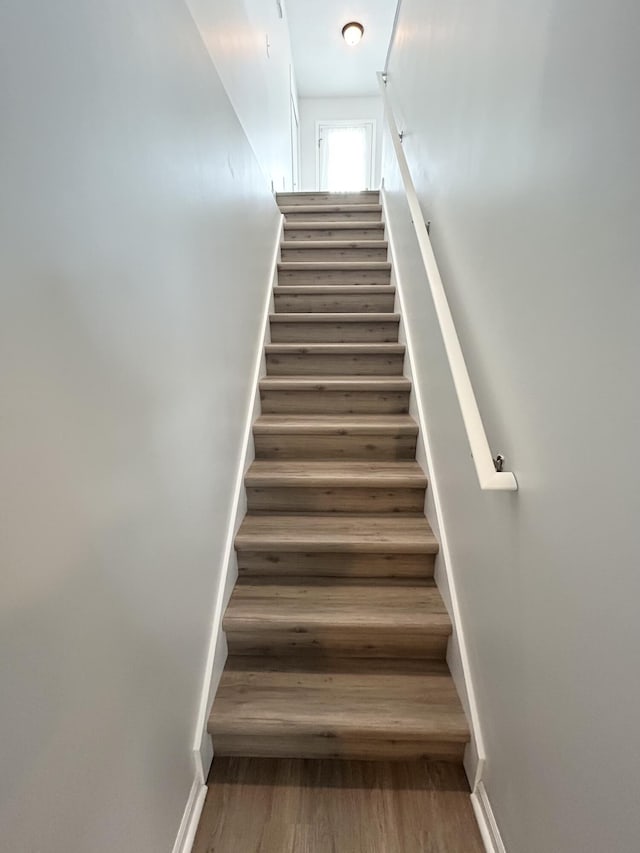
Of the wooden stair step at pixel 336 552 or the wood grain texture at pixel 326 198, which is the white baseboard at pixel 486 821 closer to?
the wooden stair step at pixel 336 552

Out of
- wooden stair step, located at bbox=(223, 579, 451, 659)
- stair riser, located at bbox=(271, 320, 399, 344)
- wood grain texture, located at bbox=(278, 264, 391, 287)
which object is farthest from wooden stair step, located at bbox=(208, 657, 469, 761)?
wood grain texture, located at bbox=(278, 264, 391, 287)

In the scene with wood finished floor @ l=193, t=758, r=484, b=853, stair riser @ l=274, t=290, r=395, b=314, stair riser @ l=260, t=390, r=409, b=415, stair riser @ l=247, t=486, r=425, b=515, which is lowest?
wood finished floor @ l=193, t=758, r=484, b=853

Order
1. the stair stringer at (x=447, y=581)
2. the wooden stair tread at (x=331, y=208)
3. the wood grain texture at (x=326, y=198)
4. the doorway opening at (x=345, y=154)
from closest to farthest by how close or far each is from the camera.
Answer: the stair stringer at (x=447, y=581)
the wooden stair tread at (x=331, y=208)
the wood grain texture at (x=326, y=198)
the doorway opening at (x=345, y=154)

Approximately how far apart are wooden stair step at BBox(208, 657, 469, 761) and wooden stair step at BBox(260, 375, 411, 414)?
4.22 feet

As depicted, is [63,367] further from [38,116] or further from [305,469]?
[305,469]

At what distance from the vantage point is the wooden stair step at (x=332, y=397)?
236 centimetres

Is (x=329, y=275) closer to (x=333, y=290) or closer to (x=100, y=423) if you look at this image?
(x=333, y=290)

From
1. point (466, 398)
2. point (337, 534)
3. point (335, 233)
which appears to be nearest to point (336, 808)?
point (337, 534)

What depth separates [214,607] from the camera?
4.96 ft

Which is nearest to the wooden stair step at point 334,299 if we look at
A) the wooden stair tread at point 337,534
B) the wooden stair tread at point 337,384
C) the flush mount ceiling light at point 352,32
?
the wooden stair tread at point 337,384

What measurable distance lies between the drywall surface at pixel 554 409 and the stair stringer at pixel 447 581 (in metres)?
0.06

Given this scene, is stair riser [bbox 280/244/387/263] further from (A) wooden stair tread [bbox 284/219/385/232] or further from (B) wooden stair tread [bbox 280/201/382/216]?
(B) wooden stair tread [bbox 280/201/382/216]

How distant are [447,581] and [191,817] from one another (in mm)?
1019

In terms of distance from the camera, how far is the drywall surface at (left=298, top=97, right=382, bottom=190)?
20.1 feet
